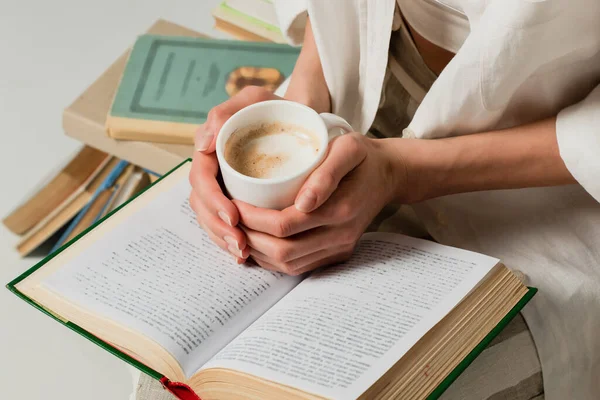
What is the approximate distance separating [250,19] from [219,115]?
0.59 metres

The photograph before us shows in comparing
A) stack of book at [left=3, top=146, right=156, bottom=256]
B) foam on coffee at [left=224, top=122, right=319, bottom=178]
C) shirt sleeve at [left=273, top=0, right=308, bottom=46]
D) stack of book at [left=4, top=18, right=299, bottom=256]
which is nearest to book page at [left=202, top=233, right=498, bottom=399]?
foam on coffee at [left=224, top=122, right=319, bottom=178]

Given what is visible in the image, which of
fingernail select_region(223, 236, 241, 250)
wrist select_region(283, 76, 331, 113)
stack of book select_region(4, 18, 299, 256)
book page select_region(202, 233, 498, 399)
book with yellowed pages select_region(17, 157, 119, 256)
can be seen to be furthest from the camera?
book with yellowed pages select_region(17, 157, 119, 256)

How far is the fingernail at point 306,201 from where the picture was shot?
62 cm

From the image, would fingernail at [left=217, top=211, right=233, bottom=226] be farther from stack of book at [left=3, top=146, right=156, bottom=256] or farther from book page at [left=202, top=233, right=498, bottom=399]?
stack of book at [left=3, top=146, right=156, bottom=256]

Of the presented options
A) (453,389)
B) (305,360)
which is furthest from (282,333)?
(453,389)

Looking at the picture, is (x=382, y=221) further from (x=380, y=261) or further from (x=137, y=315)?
(x=137, y=315)

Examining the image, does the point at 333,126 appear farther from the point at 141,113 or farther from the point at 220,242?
the point at 141,113

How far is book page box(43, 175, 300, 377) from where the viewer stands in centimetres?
65

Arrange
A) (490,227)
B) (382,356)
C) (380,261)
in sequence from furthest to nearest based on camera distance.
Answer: (490,227) < (380,261) < (382,356)

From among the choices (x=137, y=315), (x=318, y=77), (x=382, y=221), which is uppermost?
(x=318, y=77)

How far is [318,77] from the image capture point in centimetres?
88

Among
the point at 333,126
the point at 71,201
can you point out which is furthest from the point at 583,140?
the point at 71,201

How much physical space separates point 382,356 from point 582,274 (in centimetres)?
27

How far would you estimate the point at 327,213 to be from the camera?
0.66 m
